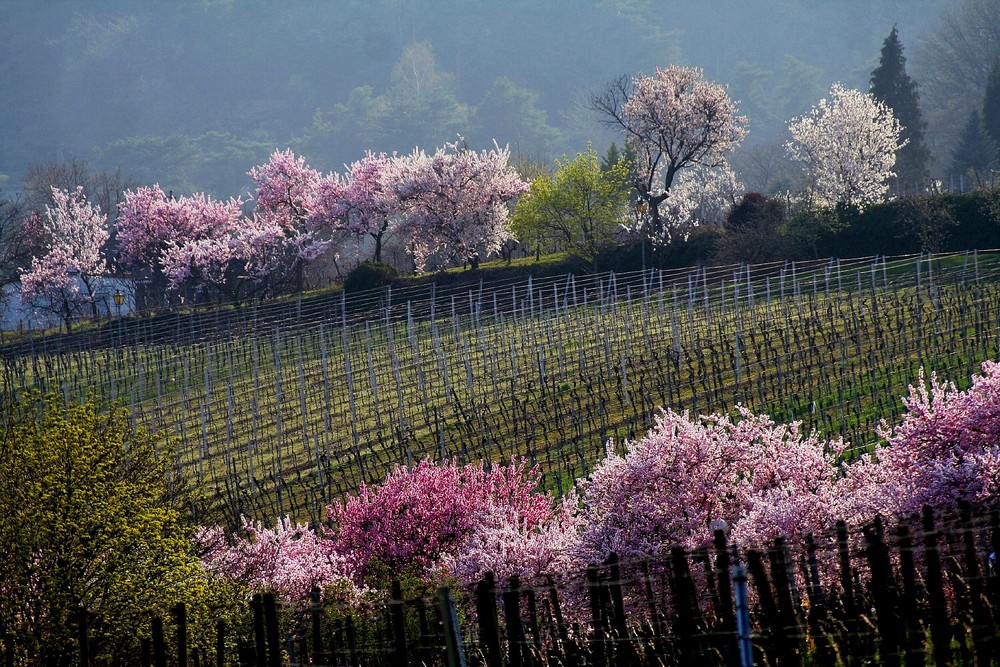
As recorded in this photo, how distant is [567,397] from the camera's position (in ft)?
112

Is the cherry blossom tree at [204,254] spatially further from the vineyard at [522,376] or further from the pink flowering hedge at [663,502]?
the pink flowering hedge at [663,502]

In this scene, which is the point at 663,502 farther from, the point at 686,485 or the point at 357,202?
the point at 357,202

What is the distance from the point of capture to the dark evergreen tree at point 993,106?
92625 millimetres

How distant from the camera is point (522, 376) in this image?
37.5 metres

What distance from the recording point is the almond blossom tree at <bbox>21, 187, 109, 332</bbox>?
76250mm

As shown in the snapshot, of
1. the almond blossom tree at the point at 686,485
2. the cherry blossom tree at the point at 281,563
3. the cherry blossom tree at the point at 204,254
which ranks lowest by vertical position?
the cherry blossom tree at the point at 281,563

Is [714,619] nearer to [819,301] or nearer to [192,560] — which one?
[192,560]

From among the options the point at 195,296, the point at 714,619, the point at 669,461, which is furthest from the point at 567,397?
the point at 195,296

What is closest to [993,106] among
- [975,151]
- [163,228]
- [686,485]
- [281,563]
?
[975,151]

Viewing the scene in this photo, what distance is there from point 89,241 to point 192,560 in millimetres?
69792

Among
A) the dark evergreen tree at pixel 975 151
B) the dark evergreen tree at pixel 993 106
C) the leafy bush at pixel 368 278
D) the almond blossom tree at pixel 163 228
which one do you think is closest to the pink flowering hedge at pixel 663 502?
the leafy bush at pixel 368 278

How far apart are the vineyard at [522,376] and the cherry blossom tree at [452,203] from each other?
643 inches

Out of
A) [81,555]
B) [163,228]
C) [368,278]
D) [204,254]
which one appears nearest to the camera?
[81,555]

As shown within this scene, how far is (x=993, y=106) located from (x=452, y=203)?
47823 millimetres
